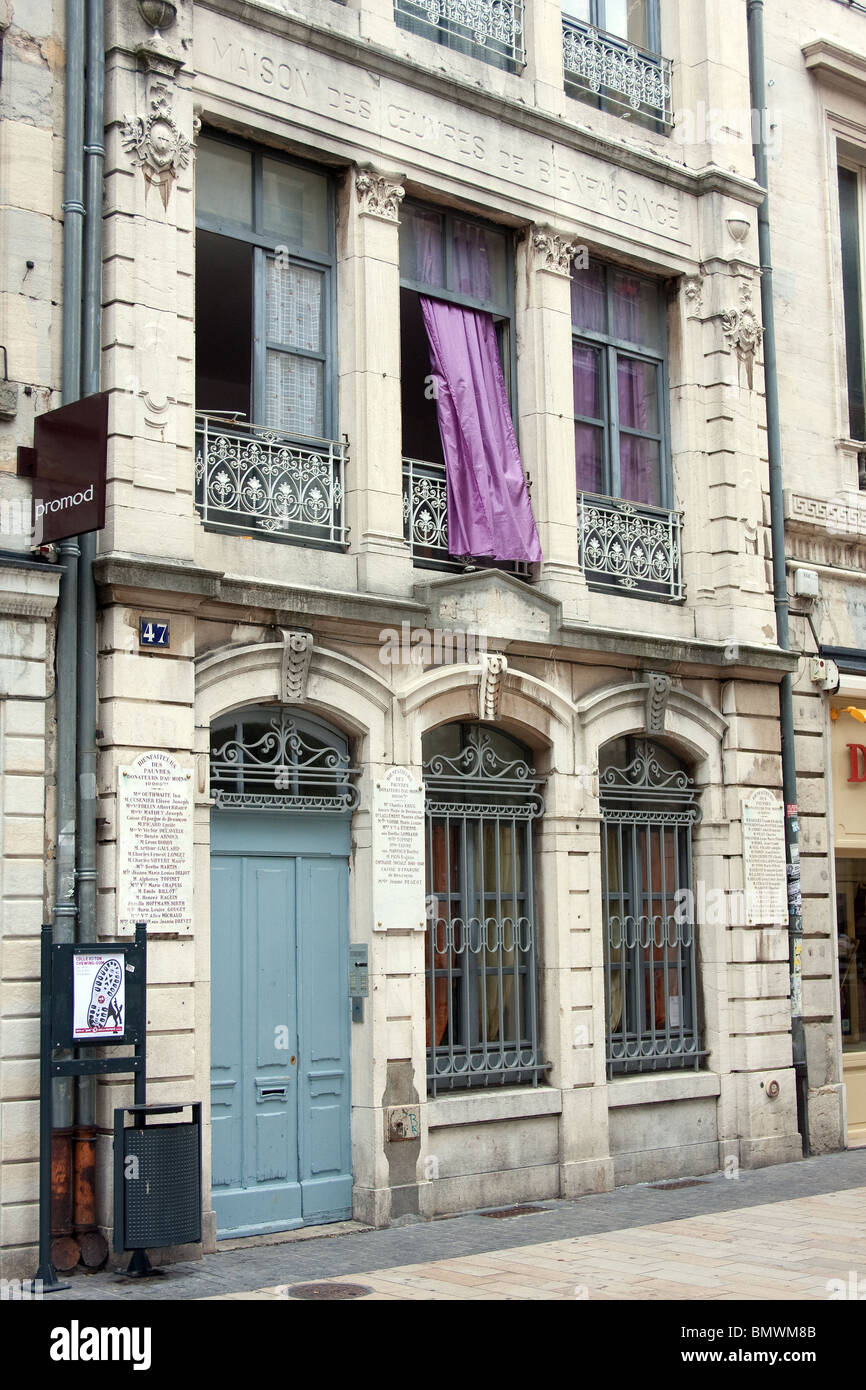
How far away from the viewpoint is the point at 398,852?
39.8ft

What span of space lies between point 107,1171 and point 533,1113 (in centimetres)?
398

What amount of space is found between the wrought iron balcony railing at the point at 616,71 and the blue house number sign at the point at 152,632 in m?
7.15

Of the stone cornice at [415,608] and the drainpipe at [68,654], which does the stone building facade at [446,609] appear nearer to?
the stone cornice at [415,608]

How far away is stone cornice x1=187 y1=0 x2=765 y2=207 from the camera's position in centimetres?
1201

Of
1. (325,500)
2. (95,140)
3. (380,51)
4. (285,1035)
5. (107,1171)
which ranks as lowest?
(107,1171)

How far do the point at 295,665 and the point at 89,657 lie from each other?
1713 millimetres

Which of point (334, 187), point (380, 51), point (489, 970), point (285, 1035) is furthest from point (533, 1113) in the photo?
point (380, 51)

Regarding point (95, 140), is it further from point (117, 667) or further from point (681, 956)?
point (681, 956)

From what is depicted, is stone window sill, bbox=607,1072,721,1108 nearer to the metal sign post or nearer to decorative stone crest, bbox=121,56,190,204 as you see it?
the metal sign post

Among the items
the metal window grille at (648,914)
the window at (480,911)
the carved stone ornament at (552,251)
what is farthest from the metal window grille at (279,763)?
the carved stone ornament at (552,251)

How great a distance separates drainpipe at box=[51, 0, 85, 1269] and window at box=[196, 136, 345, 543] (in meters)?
1.34

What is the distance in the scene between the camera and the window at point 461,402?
42.8 feet

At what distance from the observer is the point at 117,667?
10406 mm

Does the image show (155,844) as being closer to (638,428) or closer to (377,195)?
(377,195)
